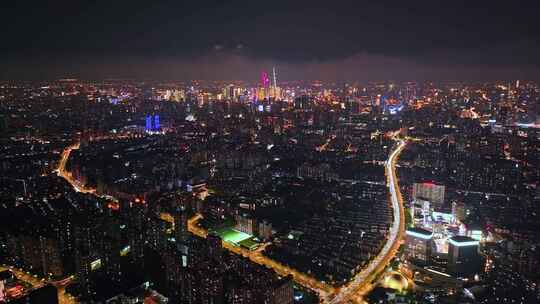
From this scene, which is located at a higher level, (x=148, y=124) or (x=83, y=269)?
(x=148, y=124)

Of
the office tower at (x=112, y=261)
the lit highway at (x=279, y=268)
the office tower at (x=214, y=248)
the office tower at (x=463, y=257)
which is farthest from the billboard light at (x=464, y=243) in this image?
the office tower at (x=112, y=261)

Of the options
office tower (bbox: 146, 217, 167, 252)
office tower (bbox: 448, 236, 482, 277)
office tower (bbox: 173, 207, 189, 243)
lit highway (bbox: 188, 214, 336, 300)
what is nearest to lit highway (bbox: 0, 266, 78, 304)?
office tower (bbox: 146, 217, 167, 252)

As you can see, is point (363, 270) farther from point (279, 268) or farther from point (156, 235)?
point (156, 235)

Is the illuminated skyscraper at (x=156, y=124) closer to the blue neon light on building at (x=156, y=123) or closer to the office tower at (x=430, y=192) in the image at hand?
the blue neon light on building at (x=156, y=123)

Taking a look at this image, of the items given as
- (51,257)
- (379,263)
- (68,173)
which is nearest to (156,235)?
(51,257)

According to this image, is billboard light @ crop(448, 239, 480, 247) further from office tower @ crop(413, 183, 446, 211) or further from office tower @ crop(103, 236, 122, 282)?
office tower @ crop(103, 236, 122, 282)

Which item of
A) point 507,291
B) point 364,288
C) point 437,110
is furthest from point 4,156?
point 437,110
